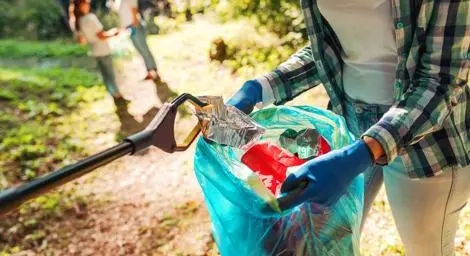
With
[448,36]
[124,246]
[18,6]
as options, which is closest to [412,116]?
[448,36]

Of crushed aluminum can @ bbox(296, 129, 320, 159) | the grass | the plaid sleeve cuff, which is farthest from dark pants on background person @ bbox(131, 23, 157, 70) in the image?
the plaid sleeve cuff

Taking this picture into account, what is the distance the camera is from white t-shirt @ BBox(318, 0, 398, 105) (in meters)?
1.20

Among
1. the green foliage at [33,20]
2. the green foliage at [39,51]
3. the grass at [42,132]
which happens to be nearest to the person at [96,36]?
the grass at [42,132]

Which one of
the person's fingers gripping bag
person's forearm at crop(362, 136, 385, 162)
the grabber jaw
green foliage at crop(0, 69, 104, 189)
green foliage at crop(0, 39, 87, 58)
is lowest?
green foliage at crop(0, 39, 87, 58)

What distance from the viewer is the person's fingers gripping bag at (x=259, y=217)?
991 millimetres

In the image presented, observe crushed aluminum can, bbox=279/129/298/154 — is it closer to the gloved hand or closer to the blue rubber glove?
the gloved hand

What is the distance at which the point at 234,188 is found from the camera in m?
1.00

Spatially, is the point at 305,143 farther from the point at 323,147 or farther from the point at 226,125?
the point at 226,125

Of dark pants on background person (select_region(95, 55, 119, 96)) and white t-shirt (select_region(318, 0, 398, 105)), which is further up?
white t-shirt (select_region(318, 0, 398, 105))

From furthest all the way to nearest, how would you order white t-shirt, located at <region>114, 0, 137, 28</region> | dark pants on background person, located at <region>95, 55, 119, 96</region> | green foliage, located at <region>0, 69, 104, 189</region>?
white t-shirt, located at <region>114, 0, 137, 28</region>
dark pants on background person, located at <region>95, 55, 119, 96</region>
green foliage, located at <region>0, 69, 104, 189</region>

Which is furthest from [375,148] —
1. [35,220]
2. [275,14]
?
[275,14]

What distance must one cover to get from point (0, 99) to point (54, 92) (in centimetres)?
58

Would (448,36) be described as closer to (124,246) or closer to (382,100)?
(382,100)

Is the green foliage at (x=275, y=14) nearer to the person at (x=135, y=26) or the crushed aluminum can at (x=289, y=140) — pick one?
the person at (x=135, y=26)
